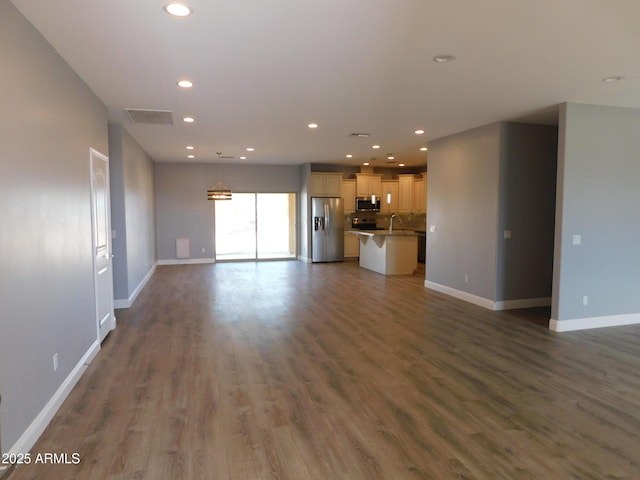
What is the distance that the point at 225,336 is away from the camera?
4.84m

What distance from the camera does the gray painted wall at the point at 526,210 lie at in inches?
238

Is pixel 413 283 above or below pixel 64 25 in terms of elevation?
below

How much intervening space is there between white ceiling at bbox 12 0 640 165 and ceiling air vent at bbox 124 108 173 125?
0.47 feet

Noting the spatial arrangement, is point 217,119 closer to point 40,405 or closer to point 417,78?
point 417,78

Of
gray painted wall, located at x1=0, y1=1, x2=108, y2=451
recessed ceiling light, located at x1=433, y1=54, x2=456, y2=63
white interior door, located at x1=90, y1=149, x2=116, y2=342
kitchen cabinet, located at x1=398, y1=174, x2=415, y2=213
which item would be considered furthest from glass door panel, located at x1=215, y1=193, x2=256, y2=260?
recessed ceiling light, located at x1=433, y1=54, x2=456, y2=63

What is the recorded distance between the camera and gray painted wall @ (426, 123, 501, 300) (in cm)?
615

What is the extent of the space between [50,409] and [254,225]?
9.28m

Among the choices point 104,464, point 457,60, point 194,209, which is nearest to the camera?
point 104,464

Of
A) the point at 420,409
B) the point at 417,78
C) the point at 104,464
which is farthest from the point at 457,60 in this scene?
the point at 104,464

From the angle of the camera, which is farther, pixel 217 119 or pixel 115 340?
pixel 217 119

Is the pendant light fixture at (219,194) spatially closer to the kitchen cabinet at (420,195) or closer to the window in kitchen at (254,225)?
the window in kitchen at (254,225)

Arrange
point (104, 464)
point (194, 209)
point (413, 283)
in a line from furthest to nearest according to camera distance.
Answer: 1. point (194, 209)
2. point (413, 283)
3. point (104, 464)

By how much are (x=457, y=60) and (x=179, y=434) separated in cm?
359

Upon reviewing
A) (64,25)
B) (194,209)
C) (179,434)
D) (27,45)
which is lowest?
(179,434)
